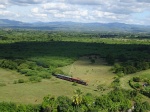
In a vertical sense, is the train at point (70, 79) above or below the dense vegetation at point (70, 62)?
below

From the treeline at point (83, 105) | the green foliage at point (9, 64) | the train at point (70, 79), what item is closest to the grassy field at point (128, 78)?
the train at point (70, 79)

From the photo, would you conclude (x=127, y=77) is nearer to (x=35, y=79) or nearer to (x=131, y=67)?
(x=131, y=67)

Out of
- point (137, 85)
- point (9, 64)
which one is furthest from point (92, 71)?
point (9, 64)

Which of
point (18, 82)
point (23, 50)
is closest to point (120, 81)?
point (18, 82)

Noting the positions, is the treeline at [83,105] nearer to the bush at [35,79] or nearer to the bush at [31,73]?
the bush at [35,79]

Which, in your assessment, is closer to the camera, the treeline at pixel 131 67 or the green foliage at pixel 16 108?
the green foliage at pixel 16 108

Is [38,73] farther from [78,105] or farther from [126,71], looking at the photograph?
[78,105]
